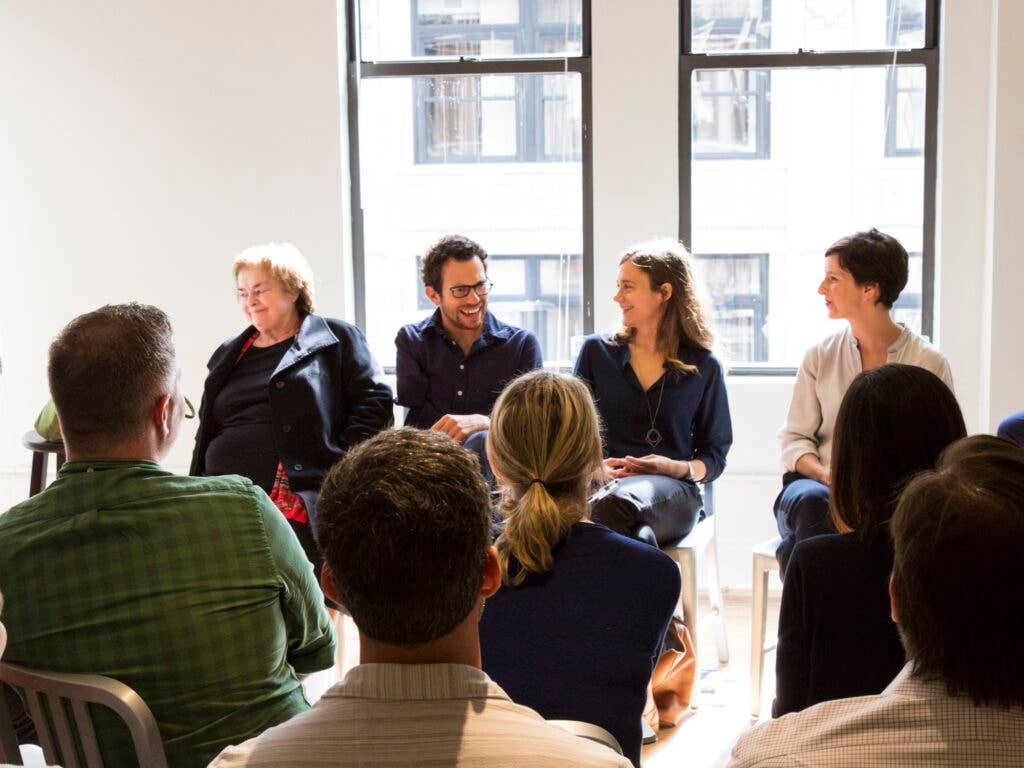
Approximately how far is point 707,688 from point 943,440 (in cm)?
180

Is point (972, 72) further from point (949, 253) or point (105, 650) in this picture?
point (105, 650)

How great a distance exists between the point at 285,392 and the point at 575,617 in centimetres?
187

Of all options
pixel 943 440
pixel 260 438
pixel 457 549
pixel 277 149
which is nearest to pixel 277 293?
pixel 260 438

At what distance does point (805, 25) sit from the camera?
14.1 ft

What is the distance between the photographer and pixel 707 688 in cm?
351

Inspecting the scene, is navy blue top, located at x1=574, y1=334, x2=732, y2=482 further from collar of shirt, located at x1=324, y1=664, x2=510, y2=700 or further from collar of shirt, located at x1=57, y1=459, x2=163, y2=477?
collar of shirt, located at x1=324, y1=664, x2=510, y2=700

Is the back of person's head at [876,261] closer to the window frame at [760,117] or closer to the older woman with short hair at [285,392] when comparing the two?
the window frame at [760,117]

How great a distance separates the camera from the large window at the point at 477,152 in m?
4.44

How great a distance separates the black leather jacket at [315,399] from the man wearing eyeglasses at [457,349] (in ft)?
0.46

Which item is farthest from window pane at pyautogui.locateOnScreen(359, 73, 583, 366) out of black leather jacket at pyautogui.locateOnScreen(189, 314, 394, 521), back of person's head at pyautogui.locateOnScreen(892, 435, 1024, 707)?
back of person's head at pyautogui.locateOnScreen(892, 435, 1024, 707)

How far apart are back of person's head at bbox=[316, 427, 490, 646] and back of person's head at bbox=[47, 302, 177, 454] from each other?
2.37 feet

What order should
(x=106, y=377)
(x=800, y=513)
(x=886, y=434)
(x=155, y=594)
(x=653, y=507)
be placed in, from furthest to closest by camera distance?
(x=653, y=507) → (x=800, y=513) → (x=886, y=434) → (x=106, y=377) → (x=155, y=594)

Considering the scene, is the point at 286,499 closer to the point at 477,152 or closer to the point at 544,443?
the point at 544,443

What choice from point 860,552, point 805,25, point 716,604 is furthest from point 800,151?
point 860,552
